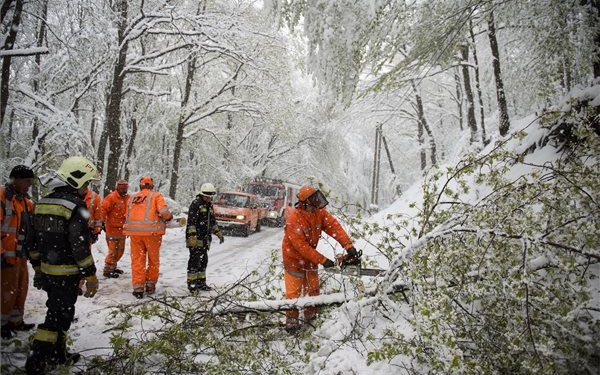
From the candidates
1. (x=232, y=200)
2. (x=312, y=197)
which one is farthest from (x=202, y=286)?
(x=232, y=200)

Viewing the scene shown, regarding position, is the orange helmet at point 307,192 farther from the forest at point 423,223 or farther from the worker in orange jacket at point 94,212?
the worker in orange jacket at point 94,212

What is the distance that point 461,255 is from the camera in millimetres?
3238

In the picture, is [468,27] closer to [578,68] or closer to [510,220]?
[578,68]

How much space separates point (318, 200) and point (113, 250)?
172 inches

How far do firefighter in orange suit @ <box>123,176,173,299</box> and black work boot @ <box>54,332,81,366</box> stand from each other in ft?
6.82

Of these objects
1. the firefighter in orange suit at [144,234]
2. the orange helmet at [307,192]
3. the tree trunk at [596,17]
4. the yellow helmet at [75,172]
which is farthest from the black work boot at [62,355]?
the tree trunk at [596,17]

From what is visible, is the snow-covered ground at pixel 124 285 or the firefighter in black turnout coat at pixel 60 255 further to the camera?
the snow-covered ground at pixel 124 285

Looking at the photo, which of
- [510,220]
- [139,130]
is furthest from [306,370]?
[139,130]

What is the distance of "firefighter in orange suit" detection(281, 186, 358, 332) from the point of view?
4.34 meters

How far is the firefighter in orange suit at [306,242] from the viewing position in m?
4.34

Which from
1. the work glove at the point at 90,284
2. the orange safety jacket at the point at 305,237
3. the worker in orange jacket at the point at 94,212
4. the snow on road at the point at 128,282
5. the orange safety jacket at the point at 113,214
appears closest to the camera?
the work glove at the point at 90,284

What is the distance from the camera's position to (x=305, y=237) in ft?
14.9

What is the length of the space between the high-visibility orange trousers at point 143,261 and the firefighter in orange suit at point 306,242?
7.72ft

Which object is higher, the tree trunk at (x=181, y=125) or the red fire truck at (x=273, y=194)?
the tree trunk at (x=181, y=125)
